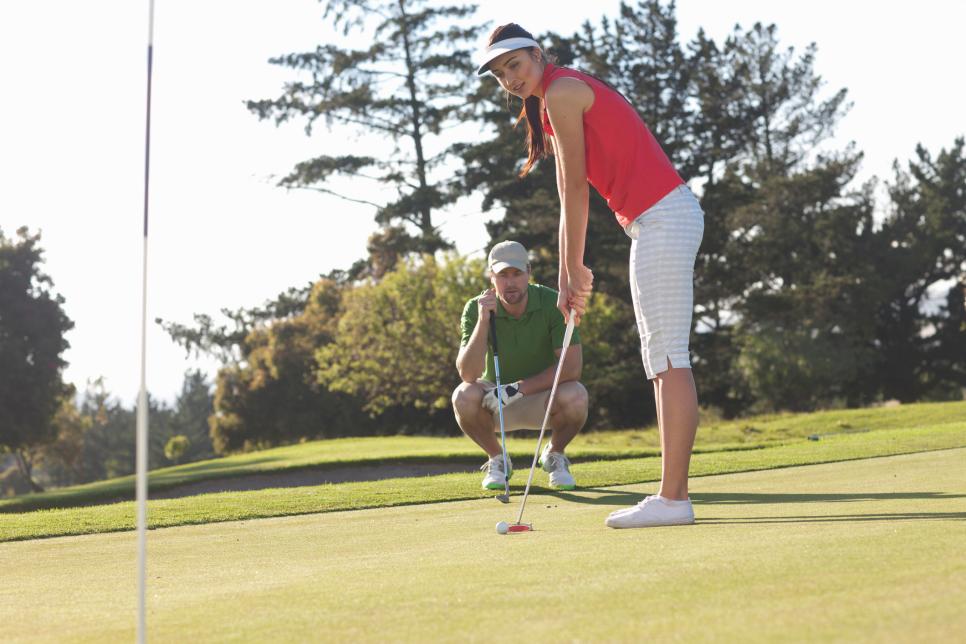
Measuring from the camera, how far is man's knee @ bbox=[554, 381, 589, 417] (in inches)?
305

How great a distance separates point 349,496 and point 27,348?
3216 centimetres

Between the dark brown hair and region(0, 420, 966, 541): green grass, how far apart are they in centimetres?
227

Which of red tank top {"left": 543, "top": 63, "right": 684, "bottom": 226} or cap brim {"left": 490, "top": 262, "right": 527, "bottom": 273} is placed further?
cap brim {"left": 490, "top": 262, "right": 527, "bottom": 273}

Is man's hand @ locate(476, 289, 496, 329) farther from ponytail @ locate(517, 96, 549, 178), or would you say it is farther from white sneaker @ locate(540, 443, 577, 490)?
ponytail @ locate(517, 96, 549, 178)

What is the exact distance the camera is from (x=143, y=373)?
2623 millimetres

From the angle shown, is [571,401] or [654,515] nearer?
[654,515]

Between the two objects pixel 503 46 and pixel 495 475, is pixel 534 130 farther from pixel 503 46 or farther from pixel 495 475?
pixel 495 475

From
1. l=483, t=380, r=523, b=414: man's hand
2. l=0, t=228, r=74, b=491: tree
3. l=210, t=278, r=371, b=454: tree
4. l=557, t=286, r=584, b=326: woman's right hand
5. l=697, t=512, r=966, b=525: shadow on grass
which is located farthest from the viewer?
l=210, t=278, r=371, b=454: tree

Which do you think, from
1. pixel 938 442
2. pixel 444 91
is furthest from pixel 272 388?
pixel 938 442

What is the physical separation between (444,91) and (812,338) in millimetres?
14485

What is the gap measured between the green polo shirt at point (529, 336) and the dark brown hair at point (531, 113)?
2.70m

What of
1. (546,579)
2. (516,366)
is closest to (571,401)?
(516,366)

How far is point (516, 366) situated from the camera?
8.15 metres

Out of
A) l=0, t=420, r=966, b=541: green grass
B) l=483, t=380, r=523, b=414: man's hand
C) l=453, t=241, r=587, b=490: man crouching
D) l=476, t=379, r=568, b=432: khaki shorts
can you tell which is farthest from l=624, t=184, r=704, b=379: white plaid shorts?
l=476, t=379, r=568, b=432: khaki shorts
